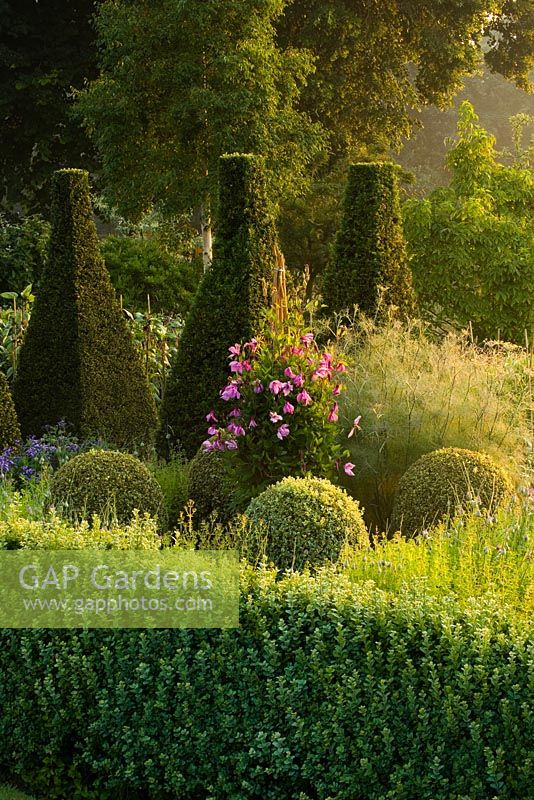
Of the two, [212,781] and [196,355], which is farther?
[196,355]

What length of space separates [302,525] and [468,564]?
104cm

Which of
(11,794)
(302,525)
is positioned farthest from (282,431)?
(11,794)

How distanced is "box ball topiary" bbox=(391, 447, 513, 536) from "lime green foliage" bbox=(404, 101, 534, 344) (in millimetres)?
8412

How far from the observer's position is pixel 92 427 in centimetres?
918

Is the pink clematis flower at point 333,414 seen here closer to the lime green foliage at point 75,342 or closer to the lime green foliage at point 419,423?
the lime green foliage at point 419,423

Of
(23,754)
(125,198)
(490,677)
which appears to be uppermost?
(125,198)

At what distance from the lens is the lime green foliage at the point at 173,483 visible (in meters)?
7.75

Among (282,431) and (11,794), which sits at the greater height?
(282,431)

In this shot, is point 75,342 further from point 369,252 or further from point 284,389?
point 284,389

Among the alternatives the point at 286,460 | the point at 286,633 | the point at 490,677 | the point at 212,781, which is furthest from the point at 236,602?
the point at 286,460

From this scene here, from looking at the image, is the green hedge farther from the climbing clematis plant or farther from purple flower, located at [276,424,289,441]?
the climbing clematis plant

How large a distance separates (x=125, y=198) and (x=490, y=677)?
17.7m

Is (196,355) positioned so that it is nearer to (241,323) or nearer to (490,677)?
(241,323)

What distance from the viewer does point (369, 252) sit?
1005 cm
